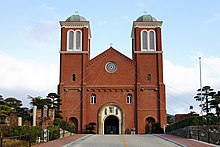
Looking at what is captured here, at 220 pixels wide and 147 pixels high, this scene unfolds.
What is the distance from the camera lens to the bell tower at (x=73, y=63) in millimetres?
51594

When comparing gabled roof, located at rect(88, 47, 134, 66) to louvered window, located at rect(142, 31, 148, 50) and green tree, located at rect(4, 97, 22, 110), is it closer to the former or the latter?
louvered window, located at rect(142, 31, 148, 50)

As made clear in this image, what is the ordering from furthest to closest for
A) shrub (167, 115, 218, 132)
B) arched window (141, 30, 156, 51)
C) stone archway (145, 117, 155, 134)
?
1. arched window (141, 30, 156, 51)
2. stone archway (145, 117, 155, 134)
3. shrub (167, 115, 218, 132)

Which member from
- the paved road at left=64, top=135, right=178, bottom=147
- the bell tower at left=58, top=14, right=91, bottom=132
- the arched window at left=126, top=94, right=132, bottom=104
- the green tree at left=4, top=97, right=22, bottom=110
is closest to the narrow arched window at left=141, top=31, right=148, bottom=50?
the arched window at left=126, top=94, right=132, bottom=104

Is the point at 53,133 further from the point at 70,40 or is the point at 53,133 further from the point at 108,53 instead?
the point at 70,40

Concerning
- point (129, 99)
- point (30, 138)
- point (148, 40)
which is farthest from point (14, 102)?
point (30, 138)

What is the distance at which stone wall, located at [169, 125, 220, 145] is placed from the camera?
2341cm

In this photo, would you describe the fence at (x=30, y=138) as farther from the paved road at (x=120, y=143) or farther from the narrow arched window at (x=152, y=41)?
the narrow arched window at (x=152, y=41)

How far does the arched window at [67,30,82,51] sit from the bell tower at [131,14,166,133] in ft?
27.4

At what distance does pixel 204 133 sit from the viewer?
25.5 metres

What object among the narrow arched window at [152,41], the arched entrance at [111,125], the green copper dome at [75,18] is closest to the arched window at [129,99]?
the arched entrance at [111,125]

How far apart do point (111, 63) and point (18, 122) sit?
2798 centimetres

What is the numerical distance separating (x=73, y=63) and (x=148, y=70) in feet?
36.4

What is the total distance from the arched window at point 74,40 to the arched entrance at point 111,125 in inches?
449

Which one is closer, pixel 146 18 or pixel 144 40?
pixel 144 40
